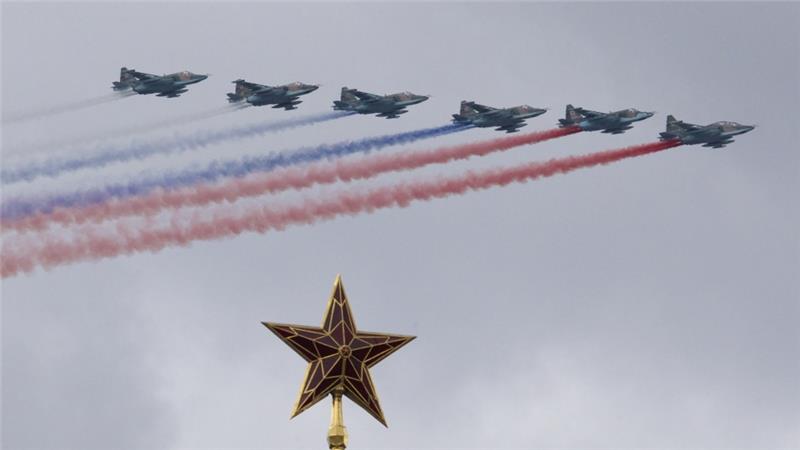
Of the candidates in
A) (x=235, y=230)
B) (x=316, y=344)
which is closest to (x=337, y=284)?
(x=316, y=344)

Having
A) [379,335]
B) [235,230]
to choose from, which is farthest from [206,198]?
[379,335]

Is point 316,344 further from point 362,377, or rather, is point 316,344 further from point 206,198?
point 206,198

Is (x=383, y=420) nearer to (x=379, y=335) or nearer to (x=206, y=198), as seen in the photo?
(x=379, y=335)

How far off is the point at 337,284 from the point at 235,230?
53.9 meters

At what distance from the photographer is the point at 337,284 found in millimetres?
139375

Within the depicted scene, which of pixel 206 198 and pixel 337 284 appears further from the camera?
pixel 206 198

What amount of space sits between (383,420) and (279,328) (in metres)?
8.52

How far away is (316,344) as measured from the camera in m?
139

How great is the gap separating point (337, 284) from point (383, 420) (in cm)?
861

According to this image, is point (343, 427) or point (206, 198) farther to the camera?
point (206, 198)

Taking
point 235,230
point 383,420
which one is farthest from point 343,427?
point 235,230

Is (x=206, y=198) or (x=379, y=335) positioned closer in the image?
(x=379, y=335)

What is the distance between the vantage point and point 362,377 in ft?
459

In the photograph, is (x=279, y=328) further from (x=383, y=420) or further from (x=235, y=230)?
(x=235, y=230)
